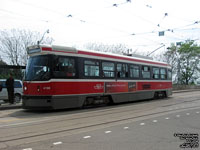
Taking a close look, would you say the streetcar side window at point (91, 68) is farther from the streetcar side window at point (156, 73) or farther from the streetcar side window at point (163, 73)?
the streetcar side window at point (163, 73)

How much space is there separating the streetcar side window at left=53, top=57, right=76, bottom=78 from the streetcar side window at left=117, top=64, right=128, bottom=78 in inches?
145

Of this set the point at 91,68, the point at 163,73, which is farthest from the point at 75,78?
the point at 163,73

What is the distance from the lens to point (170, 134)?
6273mm

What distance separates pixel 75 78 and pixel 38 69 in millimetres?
1816

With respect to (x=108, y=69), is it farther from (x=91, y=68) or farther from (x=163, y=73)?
(x=163, y=73)

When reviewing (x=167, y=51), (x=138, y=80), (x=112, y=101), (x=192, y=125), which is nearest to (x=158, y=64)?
(x=138, y=80)

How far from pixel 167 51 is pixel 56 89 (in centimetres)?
4616

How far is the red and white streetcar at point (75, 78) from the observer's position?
33.2ft

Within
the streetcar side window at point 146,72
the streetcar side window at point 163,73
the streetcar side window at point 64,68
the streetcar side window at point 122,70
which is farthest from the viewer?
the streetcar side window at point 163,73

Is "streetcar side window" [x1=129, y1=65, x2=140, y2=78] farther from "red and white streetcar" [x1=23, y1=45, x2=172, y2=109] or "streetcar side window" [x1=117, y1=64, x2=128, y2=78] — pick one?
"streetcar side window" [x1=117, y1=64, x2=128, y2=78]

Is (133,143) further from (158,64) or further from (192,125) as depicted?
(158,64)

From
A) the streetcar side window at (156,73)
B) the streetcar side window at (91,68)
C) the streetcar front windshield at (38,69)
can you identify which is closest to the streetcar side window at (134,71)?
the streetcar side window at (156,73)

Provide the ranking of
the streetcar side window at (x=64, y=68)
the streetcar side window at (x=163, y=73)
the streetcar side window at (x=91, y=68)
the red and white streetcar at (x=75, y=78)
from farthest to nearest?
the streetcar side window at (x=163, y=73), the streetcar side window at (x=91, y=68), the streetcar side window at (x=64, y=68), the red and white streetcar at (x=75, y=78)

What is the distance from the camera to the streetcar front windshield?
398 inches
